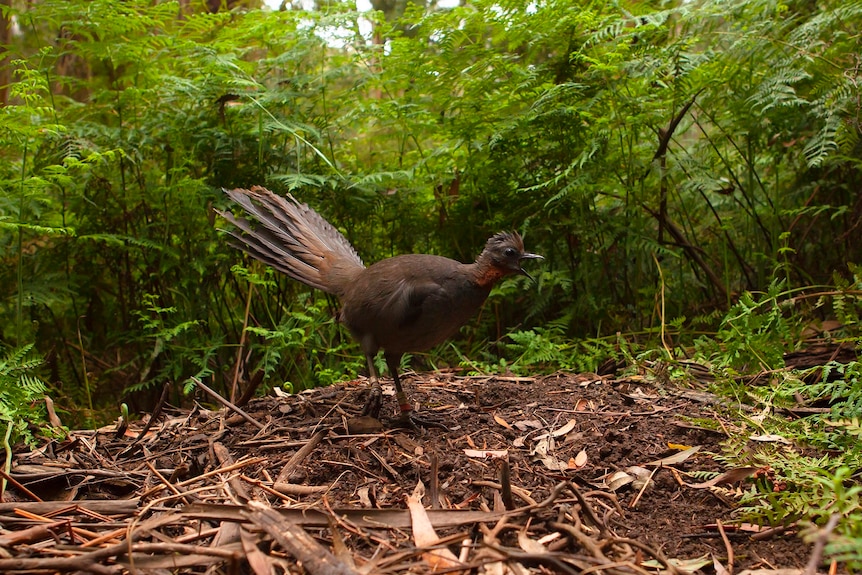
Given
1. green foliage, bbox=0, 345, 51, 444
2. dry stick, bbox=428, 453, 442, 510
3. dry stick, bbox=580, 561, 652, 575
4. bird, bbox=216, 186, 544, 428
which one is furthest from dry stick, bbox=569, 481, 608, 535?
green foliage, bbox=0, 345, 51, 444

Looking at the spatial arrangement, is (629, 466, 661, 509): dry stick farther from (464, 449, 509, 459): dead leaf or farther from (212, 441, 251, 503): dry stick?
(212, 441, 251, 503): dry stick

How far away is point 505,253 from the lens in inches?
131

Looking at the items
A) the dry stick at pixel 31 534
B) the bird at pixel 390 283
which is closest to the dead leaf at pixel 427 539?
the bird at pixel 390 283

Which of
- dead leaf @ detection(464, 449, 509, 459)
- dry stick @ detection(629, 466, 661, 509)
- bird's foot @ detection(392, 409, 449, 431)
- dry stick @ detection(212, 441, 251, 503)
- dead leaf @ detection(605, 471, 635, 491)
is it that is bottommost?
dry stick @ detection(629, 466, 661, 509)

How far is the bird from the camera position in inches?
125

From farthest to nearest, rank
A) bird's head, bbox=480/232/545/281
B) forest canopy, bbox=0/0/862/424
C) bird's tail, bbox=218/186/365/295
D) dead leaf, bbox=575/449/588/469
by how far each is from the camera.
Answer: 1. forest canopy, bbox=0/0/862/424
2. bird's tail, bbox=218/186/365/295
3. bird's head, bbox=480/232/545/281
4. dead leaf, bbox=575/449/588/469

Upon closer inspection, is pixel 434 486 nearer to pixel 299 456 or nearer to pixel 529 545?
pixel 529 545

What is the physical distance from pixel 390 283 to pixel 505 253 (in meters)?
0.62

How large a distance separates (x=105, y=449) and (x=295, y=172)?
7.82 feet

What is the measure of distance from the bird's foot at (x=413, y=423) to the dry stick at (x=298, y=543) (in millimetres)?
1133

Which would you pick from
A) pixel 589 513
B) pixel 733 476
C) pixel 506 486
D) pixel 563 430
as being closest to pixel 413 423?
pixel 563 430

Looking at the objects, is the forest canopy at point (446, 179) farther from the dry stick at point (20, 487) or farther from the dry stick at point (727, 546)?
the dry stick at point (727, 546)

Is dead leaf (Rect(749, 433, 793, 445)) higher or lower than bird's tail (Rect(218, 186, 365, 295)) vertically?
lower

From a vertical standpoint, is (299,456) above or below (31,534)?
below
